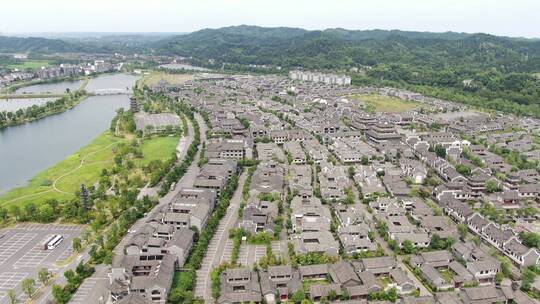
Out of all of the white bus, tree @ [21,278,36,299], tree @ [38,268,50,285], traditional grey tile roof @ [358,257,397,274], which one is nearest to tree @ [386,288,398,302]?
traditional grey tile roof @ [358,257,397,274]

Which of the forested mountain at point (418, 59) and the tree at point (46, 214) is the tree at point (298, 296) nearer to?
the tree at point (46, 214)

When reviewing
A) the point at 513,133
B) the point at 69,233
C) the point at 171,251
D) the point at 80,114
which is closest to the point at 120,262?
the point at 171,251

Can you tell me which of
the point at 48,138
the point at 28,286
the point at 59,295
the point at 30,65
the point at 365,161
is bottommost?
the point at 48,138

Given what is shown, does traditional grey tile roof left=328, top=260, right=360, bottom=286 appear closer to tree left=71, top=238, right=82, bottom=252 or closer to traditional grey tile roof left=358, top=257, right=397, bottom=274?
traditional grey tile roof left=358, top=257, right=397, bottom=274

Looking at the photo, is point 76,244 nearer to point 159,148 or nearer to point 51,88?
point 159,148

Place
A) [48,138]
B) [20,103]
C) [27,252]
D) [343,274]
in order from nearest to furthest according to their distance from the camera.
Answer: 1. [343,274]
2. [27,252]
3. [48,138]
4. [20,103]

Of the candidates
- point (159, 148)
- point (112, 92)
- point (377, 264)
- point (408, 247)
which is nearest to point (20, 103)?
point (112, 92)

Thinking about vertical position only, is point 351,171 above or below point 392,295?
above
